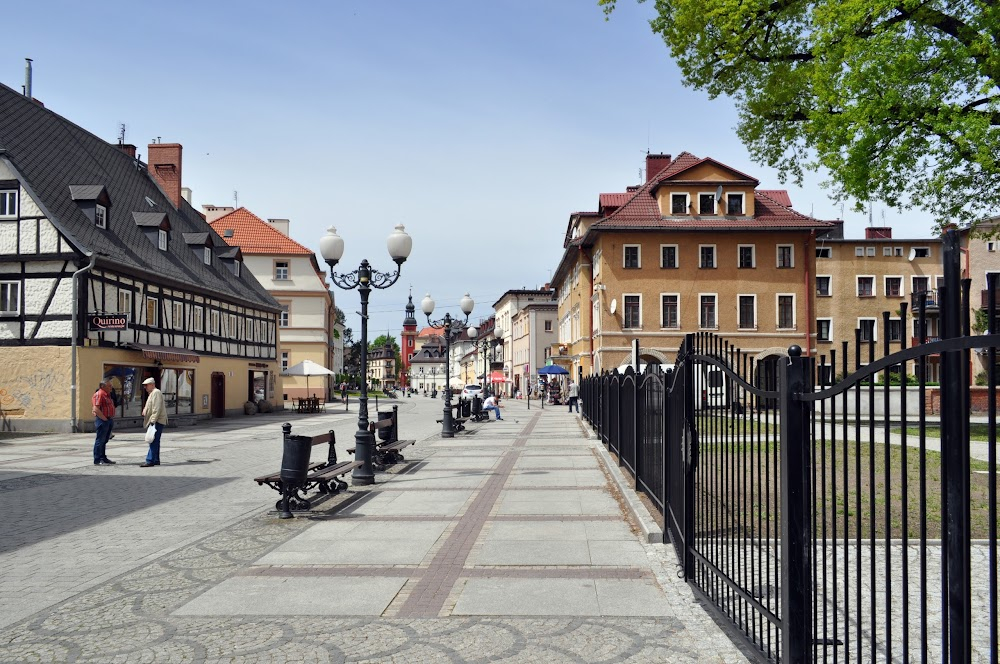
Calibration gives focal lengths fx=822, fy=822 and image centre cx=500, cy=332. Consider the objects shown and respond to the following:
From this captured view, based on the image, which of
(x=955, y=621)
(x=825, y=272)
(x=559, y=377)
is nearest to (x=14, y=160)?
(x=955, y=621)

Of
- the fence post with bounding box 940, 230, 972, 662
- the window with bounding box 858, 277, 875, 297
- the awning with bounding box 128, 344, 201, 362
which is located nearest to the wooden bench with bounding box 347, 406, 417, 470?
the fence post with bounding box 940, 230, 972, 662

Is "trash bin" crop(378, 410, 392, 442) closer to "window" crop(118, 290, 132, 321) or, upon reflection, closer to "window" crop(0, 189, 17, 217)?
"window" crop(118, 290, 132, 321)

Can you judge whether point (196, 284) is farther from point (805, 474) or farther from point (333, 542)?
point (805, 474)

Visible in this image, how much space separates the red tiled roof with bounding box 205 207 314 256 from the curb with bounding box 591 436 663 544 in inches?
1724

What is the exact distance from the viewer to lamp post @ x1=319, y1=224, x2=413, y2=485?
13164mm

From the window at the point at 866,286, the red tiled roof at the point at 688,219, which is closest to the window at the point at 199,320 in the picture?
the red tiled roof at the point at 688,219

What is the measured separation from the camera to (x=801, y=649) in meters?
4.04

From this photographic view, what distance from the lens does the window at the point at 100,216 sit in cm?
2864

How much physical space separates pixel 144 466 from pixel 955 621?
16171 mm

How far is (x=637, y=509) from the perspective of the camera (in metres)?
9.62

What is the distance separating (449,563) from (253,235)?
51.0m

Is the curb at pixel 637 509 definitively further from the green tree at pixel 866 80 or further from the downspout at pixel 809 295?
the downspout at pixel 809 295

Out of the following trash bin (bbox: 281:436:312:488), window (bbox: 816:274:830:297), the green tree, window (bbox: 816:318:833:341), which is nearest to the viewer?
trash bin (bbox: 281:436:312:488)

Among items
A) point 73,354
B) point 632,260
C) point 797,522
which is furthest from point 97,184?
point 797,522
